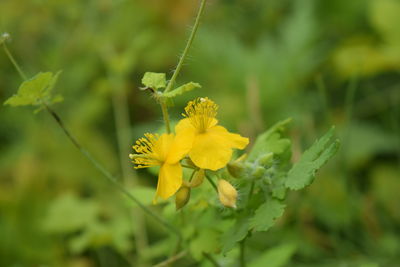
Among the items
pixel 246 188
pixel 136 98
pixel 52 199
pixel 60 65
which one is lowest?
pixel 52 199

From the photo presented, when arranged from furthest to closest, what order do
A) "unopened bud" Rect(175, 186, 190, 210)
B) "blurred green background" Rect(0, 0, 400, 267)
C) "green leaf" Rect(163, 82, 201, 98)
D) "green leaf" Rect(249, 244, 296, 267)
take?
"blurred green background" Rect(0, 0, 400, 267) < "green leaf" Rect(249, 244, 296, 267) < "unopened bud" Rect(175, 186, 190, 210) < "green leaf" Rect(163, 82, 201, 98)

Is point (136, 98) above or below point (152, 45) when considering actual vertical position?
below

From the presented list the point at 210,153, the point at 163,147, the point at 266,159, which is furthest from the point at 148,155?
the point at 266,159

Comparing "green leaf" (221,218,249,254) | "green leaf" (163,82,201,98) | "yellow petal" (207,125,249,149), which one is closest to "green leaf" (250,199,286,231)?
"green leaf" (221,218,249,254)

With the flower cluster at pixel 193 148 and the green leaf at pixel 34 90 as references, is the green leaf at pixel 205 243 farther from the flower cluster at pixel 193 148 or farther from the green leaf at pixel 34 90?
the green leaf at pixel 34 90

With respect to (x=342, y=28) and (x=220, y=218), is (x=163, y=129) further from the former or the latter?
(x=342, y=28)

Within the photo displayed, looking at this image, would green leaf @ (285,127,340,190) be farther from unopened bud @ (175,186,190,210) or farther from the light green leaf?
the light green leaf

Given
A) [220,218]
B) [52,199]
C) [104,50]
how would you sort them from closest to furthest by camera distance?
[220,218] < [52,199] < [104,50]

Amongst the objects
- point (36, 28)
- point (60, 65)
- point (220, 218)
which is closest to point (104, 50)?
point (60, 65)
